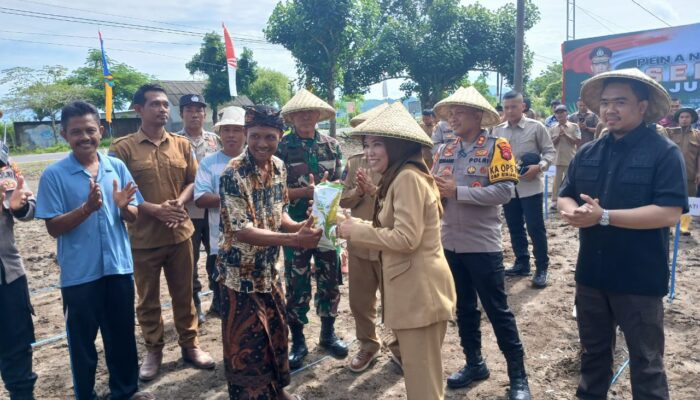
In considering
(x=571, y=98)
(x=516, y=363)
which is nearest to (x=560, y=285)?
(x=516, y=363)

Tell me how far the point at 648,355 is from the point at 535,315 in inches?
85.7

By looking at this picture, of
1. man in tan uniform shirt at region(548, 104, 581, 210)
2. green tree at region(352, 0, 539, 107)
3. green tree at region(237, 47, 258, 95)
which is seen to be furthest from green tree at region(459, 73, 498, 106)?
man in tan uniform shirt at region(548, 104, 581, 210)

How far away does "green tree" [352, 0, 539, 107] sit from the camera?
91.2 ft

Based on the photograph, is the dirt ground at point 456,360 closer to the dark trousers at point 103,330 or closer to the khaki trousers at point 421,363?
the dark trousers at point 103,330

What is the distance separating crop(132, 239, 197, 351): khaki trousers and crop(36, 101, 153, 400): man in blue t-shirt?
482mm

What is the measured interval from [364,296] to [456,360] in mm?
959

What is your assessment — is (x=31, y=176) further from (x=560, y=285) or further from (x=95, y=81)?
(x=95, y=81)

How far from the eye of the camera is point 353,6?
918 inches

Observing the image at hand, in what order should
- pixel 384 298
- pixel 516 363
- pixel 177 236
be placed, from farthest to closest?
pixel 177 236 → pixel 516 363 → pixel 384 298

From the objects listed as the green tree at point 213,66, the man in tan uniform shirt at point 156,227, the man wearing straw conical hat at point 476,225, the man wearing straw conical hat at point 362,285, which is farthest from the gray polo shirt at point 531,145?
the green tree at point 213,66

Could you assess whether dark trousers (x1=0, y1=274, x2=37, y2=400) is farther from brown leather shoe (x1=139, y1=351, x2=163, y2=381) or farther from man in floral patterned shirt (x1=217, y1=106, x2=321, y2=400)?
man in floral patterned shirt (x1=217, y1=106, x2=321, y2=400)

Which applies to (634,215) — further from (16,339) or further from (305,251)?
(16,339)

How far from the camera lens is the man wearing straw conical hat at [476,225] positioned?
3.21 m

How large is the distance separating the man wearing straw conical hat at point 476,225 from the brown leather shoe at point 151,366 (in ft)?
7.60
